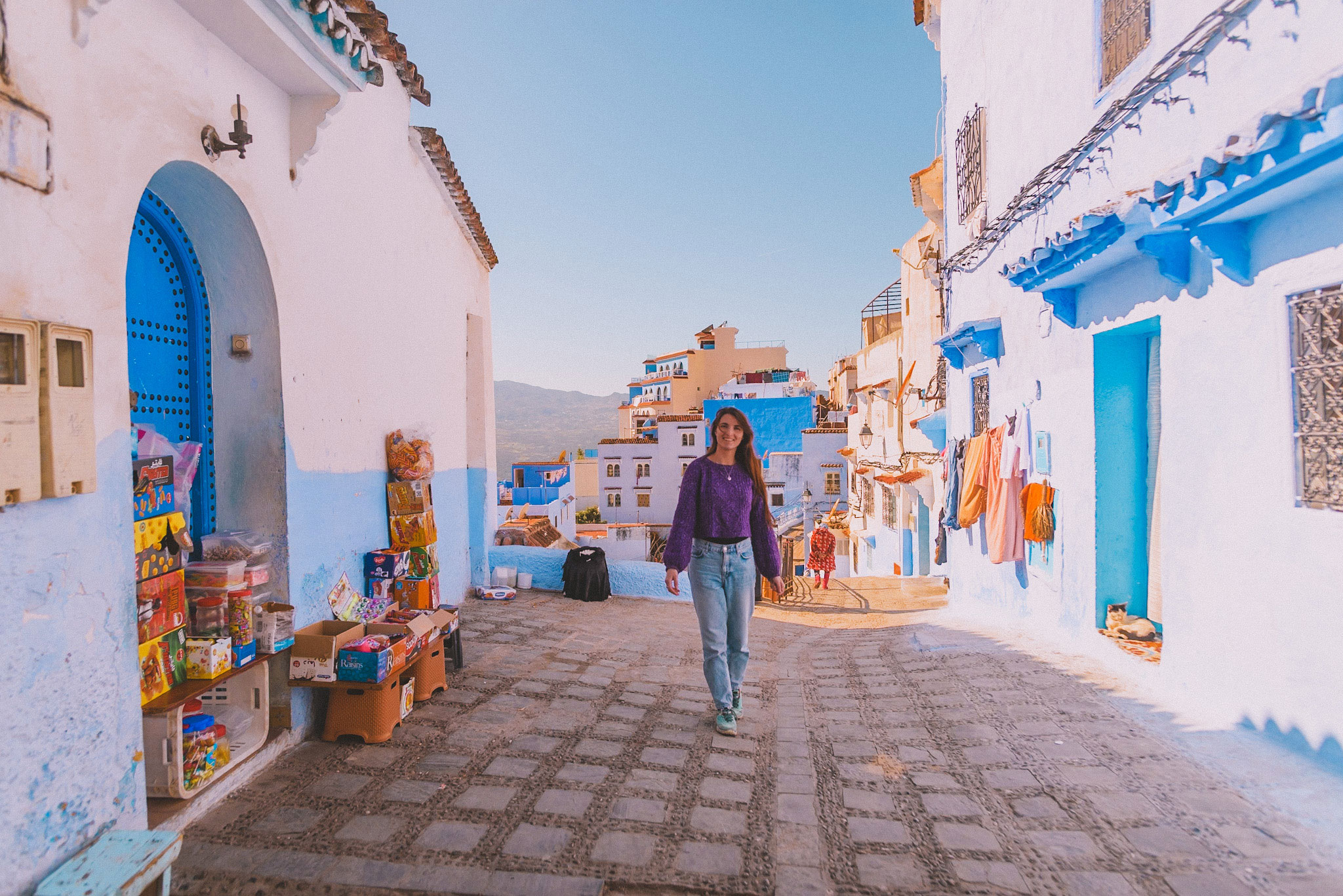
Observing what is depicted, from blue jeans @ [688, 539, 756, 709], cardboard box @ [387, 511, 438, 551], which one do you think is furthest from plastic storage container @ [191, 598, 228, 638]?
blue jeans @ [688, 539, 756, 709]

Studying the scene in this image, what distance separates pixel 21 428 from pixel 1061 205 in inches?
287

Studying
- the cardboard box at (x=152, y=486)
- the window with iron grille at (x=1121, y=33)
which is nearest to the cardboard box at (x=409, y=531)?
the cardboard box at (x=152, y=486)

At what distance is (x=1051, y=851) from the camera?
8.61 feet

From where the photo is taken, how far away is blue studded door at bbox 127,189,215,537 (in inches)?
133

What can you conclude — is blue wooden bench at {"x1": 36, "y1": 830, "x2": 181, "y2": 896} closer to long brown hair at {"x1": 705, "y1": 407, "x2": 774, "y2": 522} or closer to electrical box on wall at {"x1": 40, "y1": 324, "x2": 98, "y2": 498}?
electrical box on wall at {"x1": 40, "y1": 324, "x2": 98, "y2": 498}

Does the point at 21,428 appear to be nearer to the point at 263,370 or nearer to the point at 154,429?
the point at 154,429

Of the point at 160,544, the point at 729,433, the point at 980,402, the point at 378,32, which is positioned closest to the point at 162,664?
the point at 160,544

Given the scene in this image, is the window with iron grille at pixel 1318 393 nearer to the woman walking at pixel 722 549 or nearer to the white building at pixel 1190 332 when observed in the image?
the white building at pixel 1190 332

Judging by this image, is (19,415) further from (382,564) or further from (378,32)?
(378,32)

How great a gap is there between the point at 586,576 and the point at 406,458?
3.84m

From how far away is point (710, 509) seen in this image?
13.1 feet

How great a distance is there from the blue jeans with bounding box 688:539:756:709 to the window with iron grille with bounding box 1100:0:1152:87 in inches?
183

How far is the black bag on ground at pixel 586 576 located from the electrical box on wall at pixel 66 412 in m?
6.54

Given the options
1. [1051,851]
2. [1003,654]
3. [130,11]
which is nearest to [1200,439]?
[1003,654]
